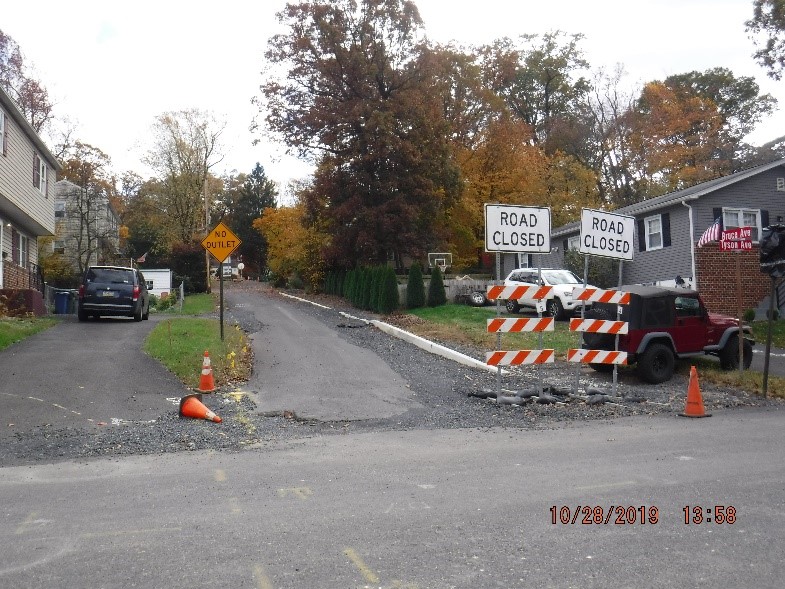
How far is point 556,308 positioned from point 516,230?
44.0 feet

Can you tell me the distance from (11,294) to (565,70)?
4445 cm

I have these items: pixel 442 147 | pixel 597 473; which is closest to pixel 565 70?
pixel 442 147

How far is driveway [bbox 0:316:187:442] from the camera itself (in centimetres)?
1030

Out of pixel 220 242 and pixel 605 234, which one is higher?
pixel 220 242

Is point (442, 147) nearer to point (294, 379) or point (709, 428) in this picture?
point (294, 379)

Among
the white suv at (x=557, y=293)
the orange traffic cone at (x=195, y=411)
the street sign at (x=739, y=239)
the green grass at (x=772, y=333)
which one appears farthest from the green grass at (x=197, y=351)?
the green grass at (x=772, y=333)

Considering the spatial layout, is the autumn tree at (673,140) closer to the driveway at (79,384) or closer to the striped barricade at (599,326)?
the striped barricade at (599,326)

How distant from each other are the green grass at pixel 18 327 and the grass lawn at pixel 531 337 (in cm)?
1004

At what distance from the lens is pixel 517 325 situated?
12.1 metres

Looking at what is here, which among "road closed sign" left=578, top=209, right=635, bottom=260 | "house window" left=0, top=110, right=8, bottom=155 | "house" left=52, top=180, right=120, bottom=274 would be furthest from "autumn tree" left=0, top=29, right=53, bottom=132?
"road closed sign" left=578, top=209, right=635, bottom=260

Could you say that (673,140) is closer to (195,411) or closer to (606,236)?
(606,236)

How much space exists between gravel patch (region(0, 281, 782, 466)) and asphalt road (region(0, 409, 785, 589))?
2.55ft

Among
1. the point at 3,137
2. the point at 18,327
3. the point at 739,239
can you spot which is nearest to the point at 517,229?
the point at 739,239

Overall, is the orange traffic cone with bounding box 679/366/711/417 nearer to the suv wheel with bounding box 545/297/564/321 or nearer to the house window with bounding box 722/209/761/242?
the suv wheel with bounding box 545/297/564/321
